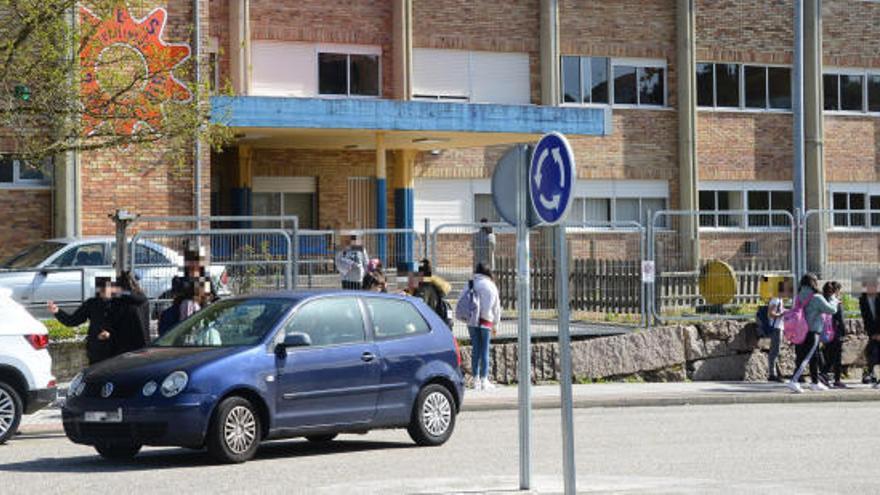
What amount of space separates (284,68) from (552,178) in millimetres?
26262

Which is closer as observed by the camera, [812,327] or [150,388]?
[150,388]

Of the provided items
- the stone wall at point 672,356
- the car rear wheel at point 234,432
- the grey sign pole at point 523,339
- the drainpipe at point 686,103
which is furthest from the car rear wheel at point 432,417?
the drainpipe at point 686,103

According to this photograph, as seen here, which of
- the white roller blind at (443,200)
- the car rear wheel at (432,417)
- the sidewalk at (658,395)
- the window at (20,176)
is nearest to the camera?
the car rear wheel at (432,417)

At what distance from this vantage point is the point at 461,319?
2153 cm

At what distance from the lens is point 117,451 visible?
1446 cm

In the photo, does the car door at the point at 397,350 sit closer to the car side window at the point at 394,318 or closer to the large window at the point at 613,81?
the car side window at the point at 394,318

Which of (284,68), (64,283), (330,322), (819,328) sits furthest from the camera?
(284,68)

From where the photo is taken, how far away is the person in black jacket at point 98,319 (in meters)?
17.6

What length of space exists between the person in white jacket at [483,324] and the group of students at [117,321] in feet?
17.2

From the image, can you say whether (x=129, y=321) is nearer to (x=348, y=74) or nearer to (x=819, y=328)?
(x=819, y=328)

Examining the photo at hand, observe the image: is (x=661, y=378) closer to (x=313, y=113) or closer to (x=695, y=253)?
(x=695, y=253)

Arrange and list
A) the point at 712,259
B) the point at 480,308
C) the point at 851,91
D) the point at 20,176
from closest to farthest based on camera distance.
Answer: the point at 480,308 → the point at 712,259 → the point at 20,176 → the point at 851,91

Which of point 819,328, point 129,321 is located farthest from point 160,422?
point 819,328

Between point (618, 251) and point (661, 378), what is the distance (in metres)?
2.07
